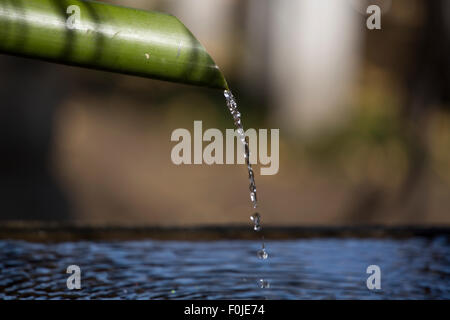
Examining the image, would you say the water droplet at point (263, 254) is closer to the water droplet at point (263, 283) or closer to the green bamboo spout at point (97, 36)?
the water droplet at point (263, 283)

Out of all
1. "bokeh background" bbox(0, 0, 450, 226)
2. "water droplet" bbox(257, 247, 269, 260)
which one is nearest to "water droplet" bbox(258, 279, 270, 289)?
"water droplet" bbox(257, 247, 269, 260)

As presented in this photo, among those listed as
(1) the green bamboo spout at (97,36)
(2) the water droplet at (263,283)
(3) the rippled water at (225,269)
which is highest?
(1) the green bamboo spout at (97,36)

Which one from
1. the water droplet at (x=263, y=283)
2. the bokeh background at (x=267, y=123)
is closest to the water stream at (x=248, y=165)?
the water droplet at (x=263, y=283)

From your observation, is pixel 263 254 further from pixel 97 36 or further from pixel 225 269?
pixel 97 36

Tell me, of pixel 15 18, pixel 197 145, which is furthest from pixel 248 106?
pixel 15 18

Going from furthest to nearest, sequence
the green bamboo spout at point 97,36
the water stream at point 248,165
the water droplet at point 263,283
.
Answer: the water droplet at point 263,283 < the water stream at point 248,165 < the green bamboo spout at point 97,36

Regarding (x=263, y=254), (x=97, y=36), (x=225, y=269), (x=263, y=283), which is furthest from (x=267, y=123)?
(x=97, y=36)
